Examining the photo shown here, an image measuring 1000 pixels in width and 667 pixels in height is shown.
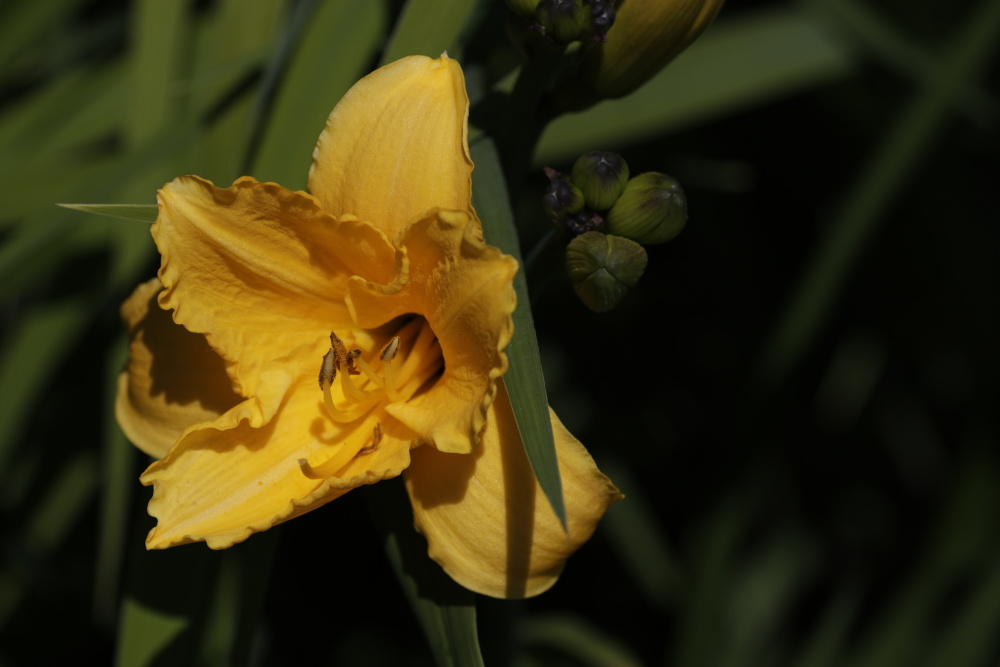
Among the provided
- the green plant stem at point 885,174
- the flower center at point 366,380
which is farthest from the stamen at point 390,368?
the green plant stem at point 885,174

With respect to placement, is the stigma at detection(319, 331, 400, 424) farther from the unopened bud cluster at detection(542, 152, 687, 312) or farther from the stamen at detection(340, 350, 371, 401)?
the unopened bud cluster at detection(542, 152, 687, 312)

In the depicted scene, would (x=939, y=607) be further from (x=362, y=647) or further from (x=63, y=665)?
(x=63, y=665)

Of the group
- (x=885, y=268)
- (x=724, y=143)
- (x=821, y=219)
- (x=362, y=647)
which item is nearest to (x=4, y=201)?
(x=362, y=647)

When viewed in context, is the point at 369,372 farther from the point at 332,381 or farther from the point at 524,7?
the point at 524,7

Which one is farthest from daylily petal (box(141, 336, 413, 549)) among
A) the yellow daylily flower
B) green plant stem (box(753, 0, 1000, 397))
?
green plant stem (box(753, 0, 1000, 397))

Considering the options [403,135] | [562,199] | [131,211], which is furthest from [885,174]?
[131,211]

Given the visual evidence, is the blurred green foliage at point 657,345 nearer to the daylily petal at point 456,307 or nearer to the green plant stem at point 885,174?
the green plant stem at point 885,174

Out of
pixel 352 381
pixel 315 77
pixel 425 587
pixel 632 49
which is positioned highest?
pixel 632 49
